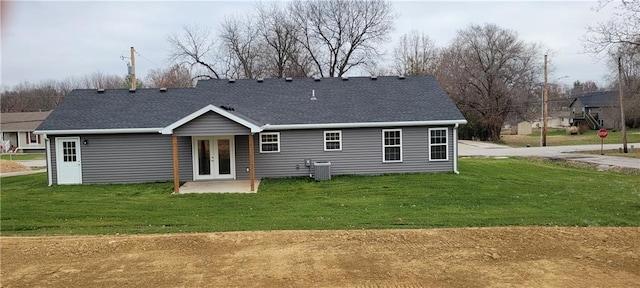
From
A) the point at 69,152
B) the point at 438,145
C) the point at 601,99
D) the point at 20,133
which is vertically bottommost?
the point at 438,145

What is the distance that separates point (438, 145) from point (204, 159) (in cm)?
885

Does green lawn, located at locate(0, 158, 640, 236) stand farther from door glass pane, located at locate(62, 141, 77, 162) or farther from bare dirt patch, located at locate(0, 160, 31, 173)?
bare dirt patch, located at locate(0, 160, 31, 173)

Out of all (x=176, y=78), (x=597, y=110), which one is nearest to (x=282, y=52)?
(x=176, y=78)

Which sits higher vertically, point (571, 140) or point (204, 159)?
point (204, 159)

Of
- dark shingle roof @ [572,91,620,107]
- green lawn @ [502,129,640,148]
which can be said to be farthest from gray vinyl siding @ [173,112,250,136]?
dark shingle roof @ [572,91,620,107]

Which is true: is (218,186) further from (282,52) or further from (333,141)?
(282,52)

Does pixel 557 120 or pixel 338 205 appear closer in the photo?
pixel 338 205

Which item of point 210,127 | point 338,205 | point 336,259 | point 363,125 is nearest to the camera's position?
point 336,259

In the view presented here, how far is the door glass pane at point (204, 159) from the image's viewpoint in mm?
17547

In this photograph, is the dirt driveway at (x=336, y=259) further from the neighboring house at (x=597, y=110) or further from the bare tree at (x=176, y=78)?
the neighboring house at (x=597, y=110)

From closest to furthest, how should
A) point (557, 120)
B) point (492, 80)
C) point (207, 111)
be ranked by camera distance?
point (207, 111) < point (492, 80) < point (557, 120)

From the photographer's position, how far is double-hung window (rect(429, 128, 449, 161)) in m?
18.0

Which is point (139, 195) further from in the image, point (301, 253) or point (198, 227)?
point (301, 253)

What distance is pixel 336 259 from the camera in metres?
7.54
